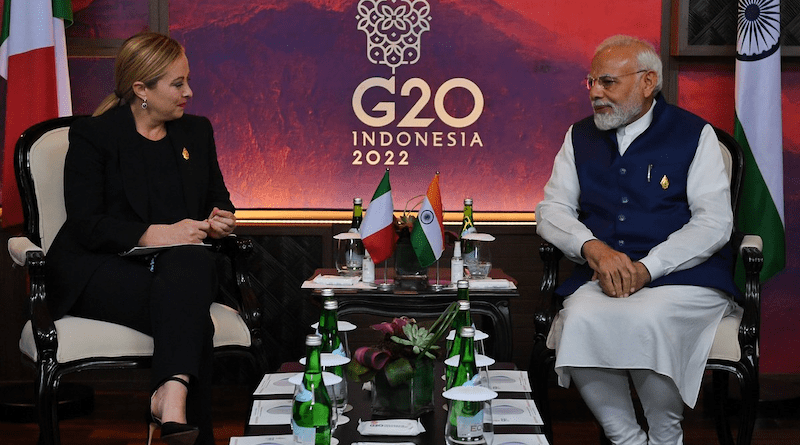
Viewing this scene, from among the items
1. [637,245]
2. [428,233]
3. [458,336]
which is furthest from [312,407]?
[637,245]

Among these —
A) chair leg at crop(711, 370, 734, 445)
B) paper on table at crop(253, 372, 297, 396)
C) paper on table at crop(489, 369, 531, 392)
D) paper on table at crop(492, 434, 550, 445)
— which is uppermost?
paper on table at crop(253, 372, 297, 396)

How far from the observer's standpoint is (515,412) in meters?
2.22

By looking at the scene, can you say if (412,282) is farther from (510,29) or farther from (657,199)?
(510,29)

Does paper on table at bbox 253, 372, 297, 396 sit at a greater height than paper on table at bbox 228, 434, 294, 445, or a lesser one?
greater

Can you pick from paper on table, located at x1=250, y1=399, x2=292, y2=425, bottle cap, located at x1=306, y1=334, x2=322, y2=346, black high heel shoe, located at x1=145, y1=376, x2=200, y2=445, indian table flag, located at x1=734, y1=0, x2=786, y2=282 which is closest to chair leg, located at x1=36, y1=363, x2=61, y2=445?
black high heel shoe, located at x1=145, y1=376, x2=200, y2=445

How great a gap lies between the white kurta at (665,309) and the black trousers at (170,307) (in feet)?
3.54

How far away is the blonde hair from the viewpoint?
10.3ft

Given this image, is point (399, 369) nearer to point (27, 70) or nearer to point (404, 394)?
point (404, 394)

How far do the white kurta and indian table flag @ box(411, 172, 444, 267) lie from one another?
17.6 inches

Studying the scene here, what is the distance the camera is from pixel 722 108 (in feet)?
13.9

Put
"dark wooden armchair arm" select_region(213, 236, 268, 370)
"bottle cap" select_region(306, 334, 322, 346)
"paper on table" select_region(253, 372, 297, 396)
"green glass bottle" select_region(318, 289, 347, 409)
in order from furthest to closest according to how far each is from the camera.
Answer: "dark wooden armchair arm" select_region(213, 236, 268, 370), "paper on table" select_region(253, 372, 297, 396), "green glass bottle" select_region(318, 289, 347, 409), "bottle cap" select_region(306, 334, 322, 346)

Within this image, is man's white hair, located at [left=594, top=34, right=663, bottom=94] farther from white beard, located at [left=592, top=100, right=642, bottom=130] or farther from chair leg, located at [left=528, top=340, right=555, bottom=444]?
chair leg, located at [left=528, top=340, right=555, bottom=444]

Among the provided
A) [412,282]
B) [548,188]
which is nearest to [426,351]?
[412,282]

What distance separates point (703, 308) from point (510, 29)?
5.81ft
